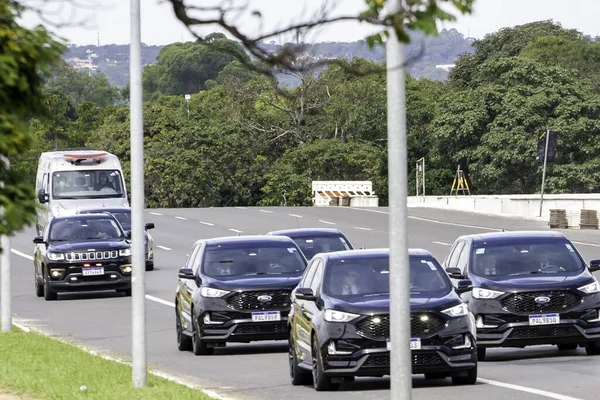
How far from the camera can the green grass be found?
1445cm

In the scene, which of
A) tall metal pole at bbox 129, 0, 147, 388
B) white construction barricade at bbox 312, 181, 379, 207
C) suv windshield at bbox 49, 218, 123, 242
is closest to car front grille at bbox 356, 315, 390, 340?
tall metal pole at bbox 129, 0, 147, 388

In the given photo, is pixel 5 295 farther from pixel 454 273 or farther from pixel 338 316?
pixel 338 316

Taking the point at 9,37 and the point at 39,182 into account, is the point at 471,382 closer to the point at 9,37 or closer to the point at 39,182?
the point at 9,37

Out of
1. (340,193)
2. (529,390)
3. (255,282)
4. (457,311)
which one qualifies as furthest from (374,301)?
(340,193)

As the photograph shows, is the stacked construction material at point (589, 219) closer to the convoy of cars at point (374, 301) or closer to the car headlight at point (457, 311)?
the convoy of cars at point (374, 301)

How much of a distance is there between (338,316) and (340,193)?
53996mm

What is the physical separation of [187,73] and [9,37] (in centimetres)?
19239

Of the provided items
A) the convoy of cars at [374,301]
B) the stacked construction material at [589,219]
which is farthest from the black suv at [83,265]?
the stacked construction material at [589,219]

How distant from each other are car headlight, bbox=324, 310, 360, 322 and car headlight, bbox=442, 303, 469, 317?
39.8 inches

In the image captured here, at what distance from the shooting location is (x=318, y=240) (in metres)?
27.3

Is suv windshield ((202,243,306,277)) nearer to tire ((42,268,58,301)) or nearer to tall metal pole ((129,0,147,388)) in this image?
tall metal pole ((129,0,147,388))

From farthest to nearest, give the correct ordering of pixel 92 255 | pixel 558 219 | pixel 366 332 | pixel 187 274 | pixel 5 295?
pixel 558 219, pixel 92 255, pixel 5 295, pixel 187 274, pixel 366 332

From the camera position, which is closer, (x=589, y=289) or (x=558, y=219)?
(x=589, y=289)

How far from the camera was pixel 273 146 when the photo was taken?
3671 inches
